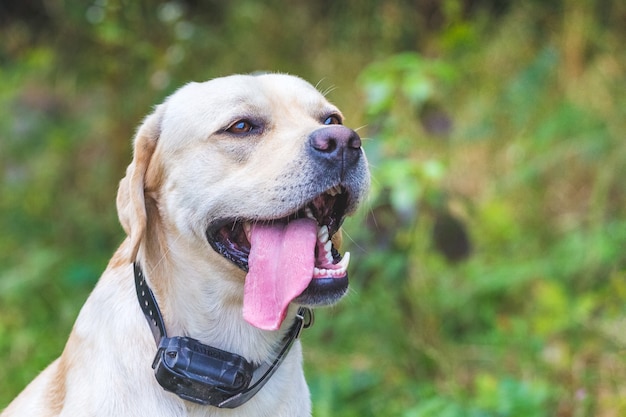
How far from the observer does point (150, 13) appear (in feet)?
22.9

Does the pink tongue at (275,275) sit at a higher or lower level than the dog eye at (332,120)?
lower

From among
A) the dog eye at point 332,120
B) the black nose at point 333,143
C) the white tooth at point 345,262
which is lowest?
the white tooth at point 345,262

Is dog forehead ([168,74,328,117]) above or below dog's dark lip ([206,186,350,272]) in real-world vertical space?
above

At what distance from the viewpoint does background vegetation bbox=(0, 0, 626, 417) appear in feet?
15.3

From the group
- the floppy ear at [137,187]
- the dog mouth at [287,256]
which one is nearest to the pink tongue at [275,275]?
the dog mouth at [287,256]

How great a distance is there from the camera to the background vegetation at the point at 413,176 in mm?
4652

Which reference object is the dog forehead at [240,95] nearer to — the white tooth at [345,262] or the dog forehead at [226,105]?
the dog forehead at [226,105]

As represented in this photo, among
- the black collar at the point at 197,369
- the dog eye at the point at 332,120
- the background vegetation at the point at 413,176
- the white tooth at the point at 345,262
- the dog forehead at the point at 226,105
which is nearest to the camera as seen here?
the black collar at the point at 197,369

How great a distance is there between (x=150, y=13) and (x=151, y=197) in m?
4.23

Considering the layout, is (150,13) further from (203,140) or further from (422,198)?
(203,140)

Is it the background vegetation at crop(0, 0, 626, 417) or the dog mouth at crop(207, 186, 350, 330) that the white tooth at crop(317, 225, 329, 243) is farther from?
the background vegetation at crop(0, 0, 626, 417)

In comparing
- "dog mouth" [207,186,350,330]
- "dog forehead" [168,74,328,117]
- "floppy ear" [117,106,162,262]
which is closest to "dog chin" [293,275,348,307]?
"dog mouth" [207,186,350,330]

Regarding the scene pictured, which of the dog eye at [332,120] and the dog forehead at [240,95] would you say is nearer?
the dog forehead at [240,95]

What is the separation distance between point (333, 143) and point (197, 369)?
86 cm
